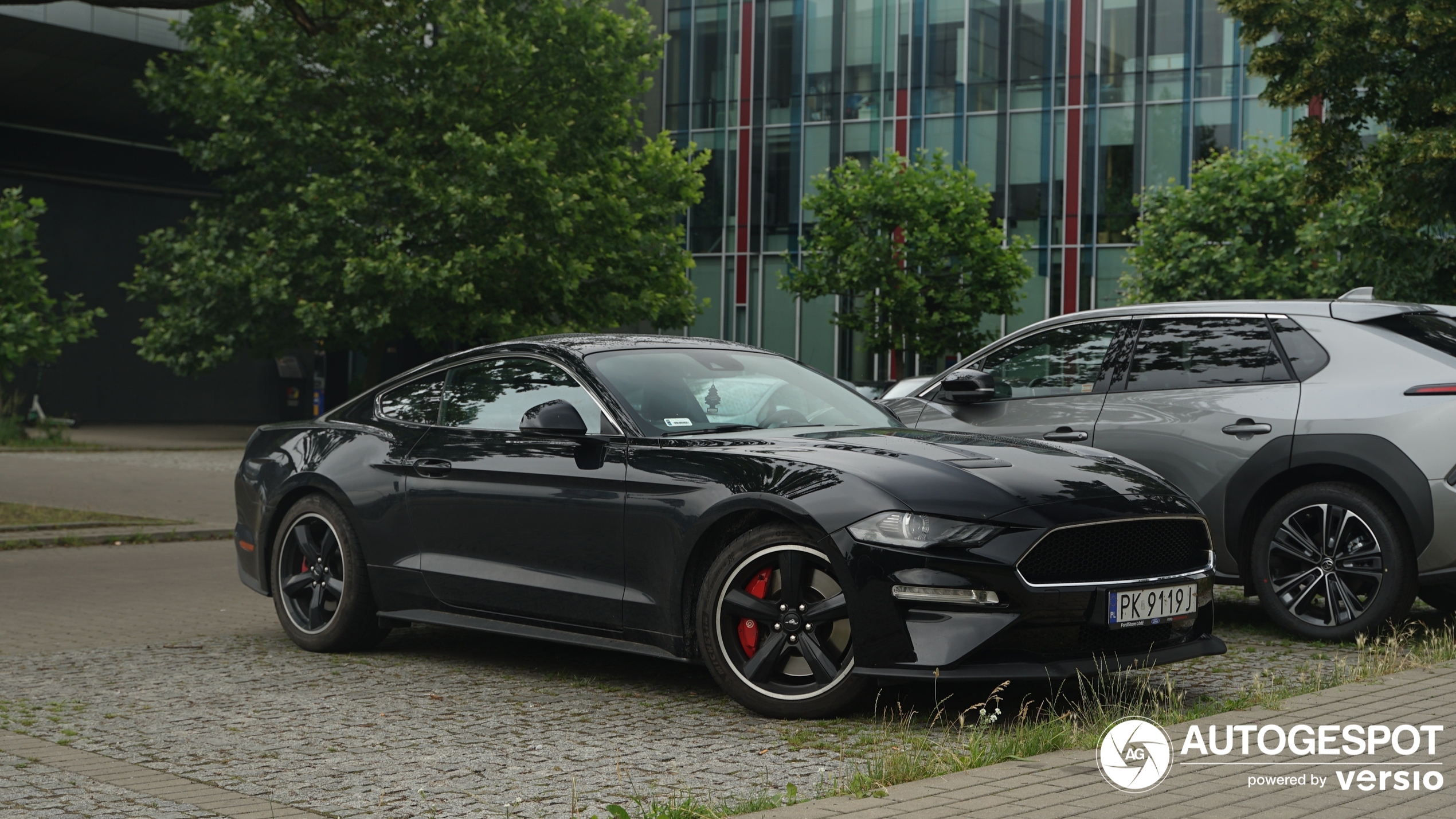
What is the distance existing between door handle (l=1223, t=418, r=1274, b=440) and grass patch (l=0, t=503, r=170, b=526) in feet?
34.2

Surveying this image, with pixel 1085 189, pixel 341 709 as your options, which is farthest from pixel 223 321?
pixel 341 709

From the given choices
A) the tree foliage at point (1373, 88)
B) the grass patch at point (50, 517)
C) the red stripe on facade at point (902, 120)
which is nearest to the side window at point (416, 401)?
the grass patch at point (50, 517)

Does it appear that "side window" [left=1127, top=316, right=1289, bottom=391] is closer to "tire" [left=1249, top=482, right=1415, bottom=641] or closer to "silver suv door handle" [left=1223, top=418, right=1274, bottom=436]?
"silver suv door handle" [left=1223, top=418, right=1274, bottom=436]

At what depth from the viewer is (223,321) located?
3328 centimetres

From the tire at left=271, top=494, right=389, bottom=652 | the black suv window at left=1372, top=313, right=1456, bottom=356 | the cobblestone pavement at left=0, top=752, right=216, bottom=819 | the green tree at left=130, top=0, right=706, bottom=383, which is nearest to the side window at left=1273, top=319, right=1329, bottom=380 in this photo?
the black suv window at left=1372, top=313, right=1456, bottom=356

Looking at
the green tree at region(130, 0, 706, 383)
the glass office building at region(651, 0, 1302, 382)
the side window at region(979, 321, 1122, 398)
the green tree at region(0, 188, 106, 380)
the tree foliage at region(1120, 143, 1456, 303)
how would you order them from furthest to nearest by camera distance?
the glass office building at region(651, 0, 1302, 382) → the tree foliage at region(1120, 143, 1456, 303) → the green tree at region(130, 0, 706, 383) → the green tree at region(0, 188, 106, 380) → the side window at region(979, 321, 1122, 398)

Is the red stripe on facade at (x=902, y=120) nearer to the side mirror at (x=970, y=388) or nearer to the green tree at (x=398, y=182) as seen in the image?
the green tree at (x=398, y=182)

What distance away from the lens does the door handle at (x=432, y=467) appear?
7055 mm

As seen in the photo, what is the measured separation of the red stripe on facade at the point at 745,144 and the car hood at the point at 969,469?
40.6 m

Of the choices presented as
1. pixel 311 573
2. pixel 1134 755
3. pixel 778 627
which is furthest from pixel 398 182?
pixel 1134 755

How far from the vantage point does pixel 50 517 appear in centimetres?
1455

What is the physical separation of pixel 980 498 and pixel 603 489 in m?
1.68

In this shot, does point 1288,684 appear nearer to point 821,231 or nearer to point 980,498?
point 980,498

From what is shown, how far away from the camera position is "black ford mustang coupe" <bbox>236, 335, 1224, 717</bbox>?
5441 millimetres
